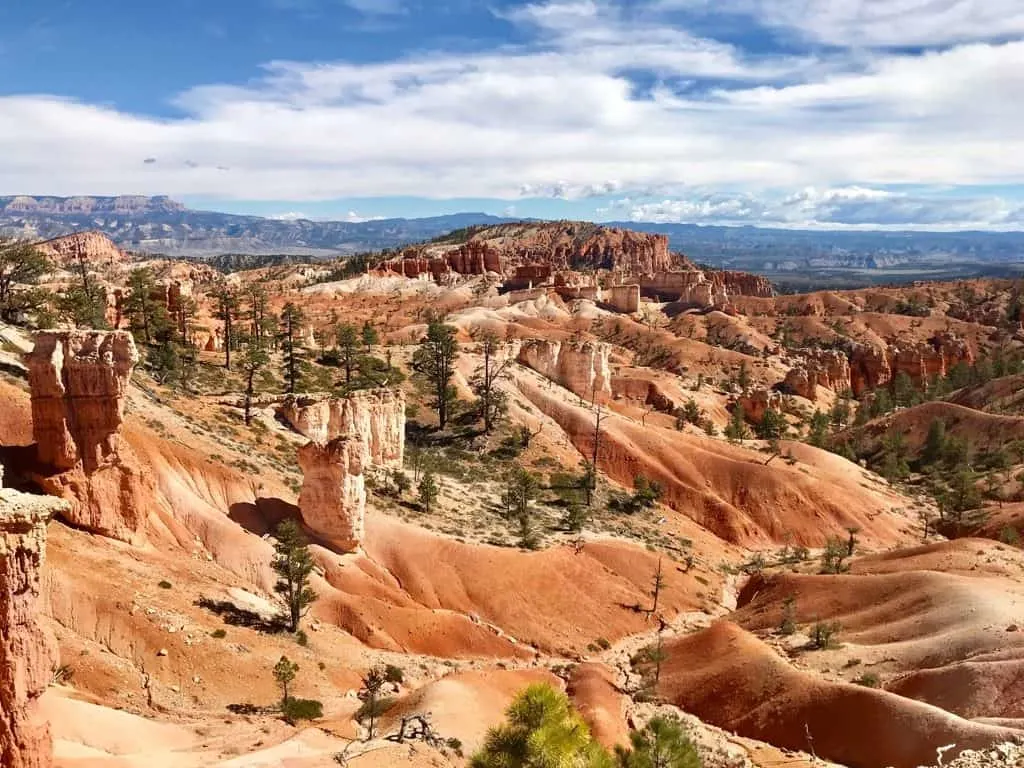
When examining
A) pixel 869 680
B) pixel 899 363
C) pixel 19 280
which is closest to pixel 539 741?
pixel 869 680

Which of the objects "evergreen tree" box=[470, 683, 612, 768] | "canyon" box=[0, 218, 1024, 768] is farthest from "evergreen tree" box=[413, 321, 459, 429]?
"evergreen tree" box=[470, 683, 612, 768]

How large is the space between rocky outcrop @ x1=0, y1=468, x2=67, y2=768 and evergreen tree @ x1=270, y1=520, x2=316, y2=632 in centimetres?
1607

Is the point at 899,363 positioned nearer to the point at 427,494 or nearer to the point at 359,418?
the point at 359,418

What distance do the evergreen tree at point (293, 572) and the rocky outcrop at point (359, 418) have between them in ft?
54.7

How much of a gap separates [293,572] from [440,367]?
134 feet

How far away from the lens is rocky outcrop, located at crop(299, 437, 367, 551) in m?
38.0

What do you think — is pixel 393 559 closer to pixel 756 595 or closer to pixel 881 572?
pixel 756 595

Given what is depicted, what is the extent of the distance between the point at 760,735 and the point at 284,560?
20719mm

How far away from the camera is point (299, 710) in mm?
24469

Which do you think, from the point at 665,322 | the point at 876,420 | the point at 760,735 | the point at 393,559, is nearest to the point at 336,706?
the point at 393,559

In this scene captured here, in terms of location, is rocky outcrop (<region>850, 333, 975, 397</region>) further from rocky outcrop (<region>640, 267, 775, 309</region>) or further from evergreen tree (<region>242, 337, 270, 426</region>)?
evergreen tree (<region>242, 337, 270, 426</region>)

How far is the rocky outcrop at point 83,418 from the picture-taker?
91.9ft

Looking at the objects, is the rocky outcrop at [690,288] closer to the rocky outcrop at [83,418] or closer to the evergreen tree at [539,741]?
the rocky outcrop at [83,418]

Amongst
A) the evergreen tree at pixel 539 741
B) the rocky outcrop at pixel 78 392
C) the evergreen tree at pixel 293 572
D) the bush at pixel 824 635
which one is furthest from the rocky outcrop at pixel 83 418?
the bush at pixel 824 635
